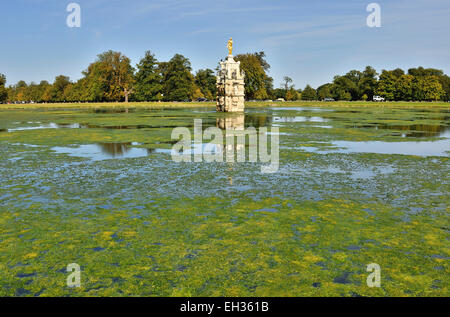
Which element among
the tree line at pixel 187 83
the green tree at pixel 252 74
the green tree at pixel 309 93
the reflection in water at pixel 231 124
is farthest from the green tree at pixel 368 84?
the reflection in water at pixel 231 124

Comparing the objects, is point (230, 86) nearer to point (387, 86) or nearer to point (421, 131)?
point (421, 131)

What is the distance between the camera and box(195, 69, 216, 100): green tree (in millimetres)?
147250

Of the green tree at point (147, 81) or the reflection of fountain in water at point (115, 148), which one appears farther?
the green tree at point (147, 81)

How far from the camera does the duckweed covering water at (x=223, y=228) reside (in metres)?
6.23

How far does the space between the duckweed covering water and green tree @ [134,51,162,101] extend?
111 metres

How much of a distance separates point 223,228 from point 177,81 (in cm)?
12339

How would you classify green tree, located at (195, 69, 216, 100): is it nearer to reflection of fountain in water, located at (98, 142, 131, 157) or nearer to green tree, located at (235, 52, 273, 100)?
green tree, located at (235, 52, 273, 100)

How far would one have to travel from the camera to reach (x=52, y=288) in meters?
6.07

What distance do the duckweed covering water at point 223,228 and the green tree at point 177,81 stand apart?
4522 inches

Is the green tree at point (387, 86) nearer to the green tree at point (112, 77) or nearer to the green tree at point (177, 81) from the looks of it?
the green tree at point (177, 81)

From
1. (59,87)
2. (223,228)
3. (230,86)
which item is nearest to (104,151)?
(223,228)

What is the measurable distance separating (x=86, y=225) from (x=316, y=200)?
20.9 feet
